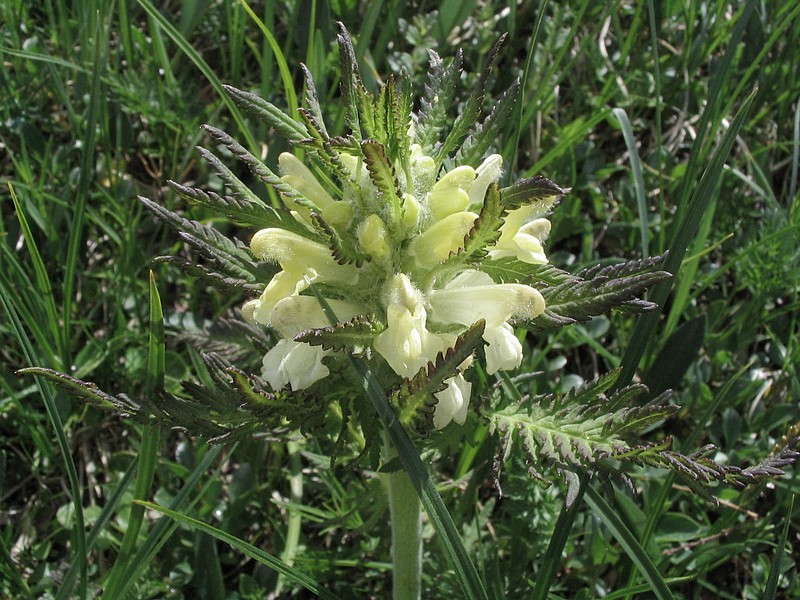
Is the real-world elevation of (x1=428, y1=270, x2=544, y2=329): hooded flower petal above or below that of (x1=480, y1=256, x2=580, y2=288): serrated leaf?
below

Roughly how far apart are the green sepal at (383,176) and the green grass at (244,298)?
2.13ft

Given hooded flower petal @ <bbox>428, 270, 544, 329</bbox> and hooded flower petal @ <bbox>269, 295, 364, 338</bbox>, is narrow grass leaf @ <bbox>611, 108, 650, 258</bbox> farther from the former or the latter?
hooded flower petal @ <bbox>269, 295, 364, 338</bbox>

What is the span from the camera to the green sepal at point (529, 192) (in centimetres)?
162

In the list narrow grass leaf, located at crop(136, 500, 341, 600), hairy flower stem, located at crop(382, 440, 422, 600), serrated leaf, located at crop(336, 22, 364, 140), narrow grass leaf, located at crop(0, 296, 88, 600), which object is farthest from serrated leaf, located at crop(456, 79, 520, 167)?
narrow grass leaf, located at crop(0, 296, 88, 600)

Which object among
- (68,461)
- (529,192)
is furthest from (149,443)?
(529,192)

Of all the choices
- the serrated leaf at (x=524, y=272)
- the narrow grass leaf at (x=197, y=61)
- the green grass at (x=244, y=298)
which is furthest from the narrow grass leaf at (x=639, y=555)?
the narrow grass leaf at (x=197, y=61)

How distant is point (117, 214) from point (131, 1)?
106cm

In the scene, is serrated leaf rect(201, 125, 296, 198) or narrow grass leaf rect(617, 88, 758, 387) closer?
serrated leaf rect(201, 125, 296, 198)

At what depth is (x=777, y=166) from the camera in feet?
11.7

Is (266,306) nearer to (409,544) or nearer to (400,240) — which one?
(400,240)

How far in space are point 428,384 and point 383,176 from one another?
Answer: 38 cm

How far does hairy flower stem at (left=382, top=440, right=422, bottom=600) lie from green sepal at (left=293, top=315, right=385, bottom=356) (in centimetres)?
38

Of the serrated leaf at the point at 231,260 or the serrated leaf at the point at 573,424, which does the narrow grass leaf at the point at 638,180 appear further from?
the serrated leaf at the point at 231,260

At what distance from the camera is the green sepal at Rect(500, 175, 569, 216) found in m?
1.62
